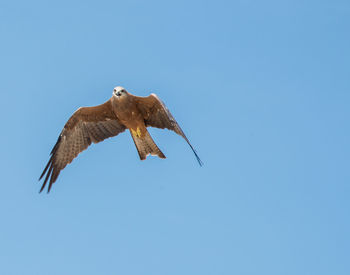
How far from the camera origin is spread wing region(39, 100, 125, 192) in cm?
1120

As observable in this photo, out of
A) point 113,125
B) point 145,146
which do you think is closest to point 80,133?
point 113,125

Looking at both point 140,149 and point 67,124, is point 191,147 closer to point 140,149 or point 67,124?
point 140,149

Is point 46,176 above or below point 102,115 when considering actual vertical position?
below

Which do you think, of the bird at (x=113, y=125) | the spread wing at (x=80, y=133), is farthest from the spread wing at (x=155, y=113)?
the spread wing at (x=80, y=133)

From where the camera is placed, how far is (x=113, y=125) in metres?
11.2

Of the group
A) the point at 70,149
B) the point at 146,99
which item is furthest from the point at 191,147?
the point at 70,149

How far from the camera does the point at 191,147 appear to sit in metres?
9.02

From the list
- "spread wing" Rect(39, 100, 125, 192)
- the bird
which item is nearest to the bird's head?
the bird

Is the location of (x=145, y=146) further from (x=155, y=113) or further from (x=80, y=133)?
(x=80, y=133)

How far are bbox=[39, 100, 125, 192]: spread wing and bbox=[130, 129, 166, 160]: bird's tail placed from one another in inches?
17.7

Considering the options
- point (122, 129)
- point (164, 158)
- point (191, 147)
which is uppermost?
point (122, 129)

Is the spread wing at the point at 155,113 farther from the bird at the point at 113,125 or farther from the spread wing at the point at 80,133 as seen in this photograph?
the spread wing at the point at 80,133

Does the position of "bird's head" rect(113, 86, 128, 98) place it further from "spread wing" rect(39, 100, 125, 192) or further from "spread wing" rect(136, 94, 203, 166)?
"spread wing" rect(39, 100, 125, 192)

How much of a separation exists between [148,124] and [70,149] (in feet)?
6.57
